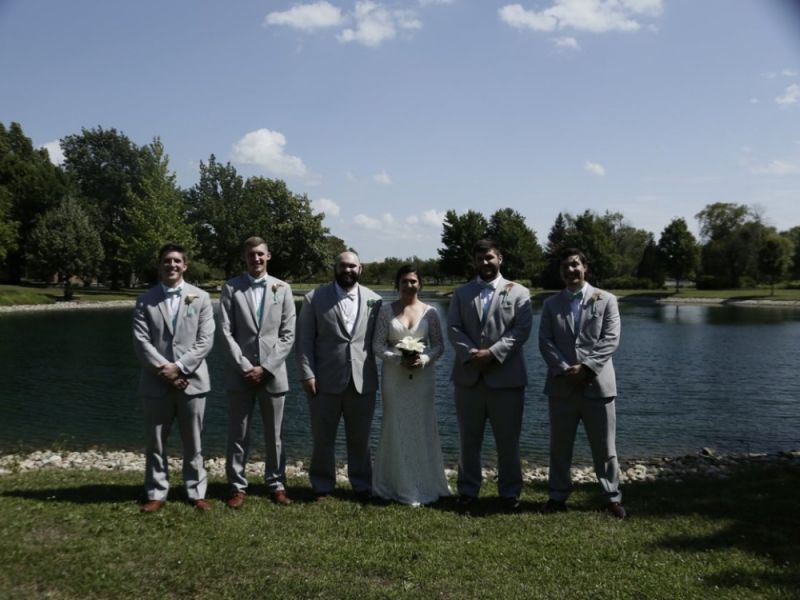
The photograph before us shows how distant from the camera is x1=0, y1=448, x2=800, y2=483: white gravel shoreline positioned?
400 inches

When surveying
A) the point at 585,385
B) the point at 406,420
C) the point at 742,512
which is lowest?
the point at 742,512

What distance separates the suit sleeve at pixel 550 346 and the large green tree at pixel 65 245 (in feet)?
182

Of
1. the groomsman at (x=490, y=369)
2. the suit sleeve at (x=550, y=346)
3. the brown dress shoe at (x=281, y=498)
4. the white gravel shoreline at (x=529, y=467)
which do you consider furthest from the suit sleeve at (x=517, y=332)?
the white gravel shoreline at (x=529, y=467)

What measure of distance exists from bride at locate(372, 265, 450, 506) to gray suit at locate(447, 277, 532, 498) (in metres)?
0.31

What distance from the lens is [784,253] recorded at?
6625 centimetres

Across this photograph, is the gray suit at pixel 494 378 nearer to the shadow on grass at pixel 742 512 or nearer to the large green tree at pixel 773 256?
the shadow on grass at pixel 742 512

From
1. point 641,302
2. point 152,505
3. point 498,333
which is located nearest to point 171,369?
point 152,505

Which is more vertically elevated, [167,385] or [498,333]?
[498,333]

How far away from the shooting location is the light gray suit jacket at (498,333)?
687 centimetres

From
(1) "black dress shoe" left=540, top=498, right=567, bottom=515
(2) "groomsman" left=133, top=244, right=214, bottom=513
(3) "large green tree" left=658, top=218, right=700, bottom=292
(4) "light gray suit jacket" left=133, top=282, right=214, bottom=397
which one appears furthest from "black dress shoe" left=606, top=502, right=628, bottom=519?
(3) "large green tree" left=658, top=218, right=700, bottom=292

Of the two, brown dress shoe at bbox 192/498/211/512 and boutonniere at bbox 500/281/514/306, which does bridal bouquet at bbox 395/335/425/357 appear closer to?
boutonniere at bbox 500/281/514/306

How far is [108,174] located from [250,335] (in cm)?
7116

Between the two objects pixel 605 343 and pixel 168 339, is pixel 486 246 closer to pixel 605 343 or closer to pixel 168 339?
pixel 605 343

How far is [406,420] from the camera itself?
280 inches
